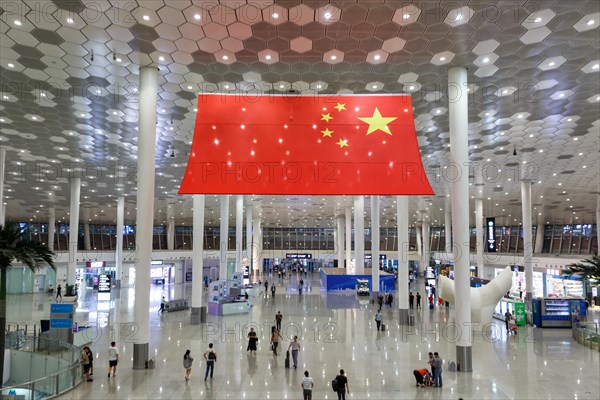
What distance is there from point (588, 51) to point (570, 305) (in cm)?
1625

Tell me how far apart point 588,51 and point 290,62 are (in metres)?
7.85

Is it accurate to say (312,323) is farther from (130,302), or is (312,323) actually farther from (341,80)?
(130,302)

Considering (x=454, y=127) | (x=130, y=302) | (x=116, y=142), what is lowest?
(x=130, y=302)

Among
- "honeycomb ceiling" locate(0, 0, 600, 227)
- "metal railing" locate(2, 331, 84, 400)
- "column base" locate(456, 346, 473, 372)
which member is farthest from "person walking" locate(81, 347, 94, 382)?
"column base" locate(456, 346, 473, 372)

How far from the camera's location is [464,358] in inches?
498

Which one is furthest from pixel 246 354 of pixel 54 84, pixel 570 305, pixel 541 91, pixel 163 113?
pixel 570 305

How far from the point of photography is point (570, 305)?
74.6ft

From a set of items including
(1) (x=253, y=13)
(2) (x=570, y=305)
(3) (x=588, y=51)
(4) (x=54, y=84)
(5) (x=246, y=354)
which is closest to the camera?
(1) (x=253, y=13)

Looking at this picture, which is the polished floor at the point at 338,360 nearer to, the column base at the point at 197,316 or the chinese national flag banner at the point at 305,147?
the column base at the point at 197,316

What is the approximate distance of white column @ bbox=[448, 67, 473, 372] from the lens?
12570 mm

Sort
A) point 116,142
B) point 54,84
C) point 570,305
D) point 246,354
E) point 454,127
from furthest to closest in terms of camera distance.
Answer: point 570,305, point 116,142, point 246,354, point 54,84, point 454,127

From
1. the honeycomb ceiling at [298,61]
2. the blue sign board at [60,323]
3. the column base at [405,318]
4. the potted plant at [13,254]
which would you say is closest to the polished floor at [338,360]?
the column base at [405,318]

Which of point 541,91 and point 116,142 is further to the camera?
point 116,142

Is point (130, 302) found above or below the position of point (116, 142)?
below
